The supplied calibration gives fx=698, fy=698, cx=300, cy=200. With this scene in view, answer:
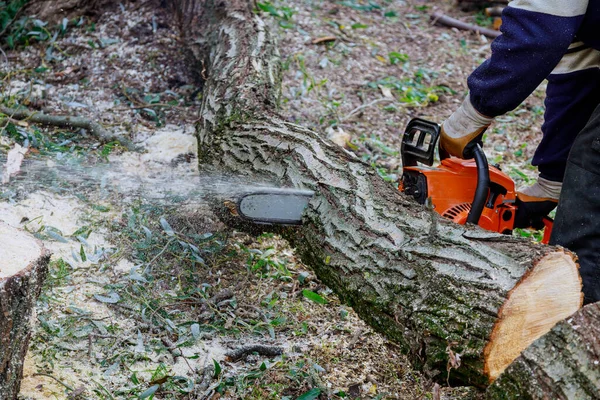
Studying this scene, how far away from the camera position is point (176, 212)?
12.2 feet

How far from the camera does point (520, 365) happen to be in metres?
1.97

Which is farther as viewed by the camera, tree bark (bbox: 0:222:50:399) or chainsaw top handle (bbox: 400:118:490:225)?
chainsaw top handle (bbox: 400:118:490:225)

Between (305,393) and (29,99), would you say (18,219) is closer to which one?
(29,99)

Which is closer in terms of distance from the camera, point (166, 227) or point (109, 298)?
point (109, 298)

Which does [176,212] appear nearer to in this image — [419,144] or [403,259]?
[419,144]

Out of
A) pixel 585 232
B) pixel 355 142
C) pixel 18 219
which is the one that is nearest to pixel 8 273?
pixel 18 219

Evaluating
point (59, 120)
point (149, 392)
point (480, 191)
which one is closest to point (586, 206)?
point (480, 191)

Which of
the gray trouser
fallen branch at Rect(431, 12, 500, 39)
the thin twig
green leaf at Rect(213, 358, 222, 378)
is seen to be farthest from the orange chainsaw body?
fallen branch at Rect(431, 12, 500, 39)

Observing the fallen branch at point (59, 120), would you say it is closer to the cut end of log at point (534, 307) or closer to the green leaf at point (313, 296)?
the green leaf at point (313, 296)

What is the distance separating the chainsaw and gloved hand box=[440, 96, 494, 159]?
4cm

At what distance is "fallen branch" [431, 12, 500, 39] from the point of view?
683 centimetres

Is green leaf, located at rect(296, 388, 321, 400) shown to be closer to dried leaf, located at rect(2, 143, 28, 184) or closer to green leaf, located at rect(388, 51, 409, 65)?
dried leaf, located at rect(2, 143, 28, 184)

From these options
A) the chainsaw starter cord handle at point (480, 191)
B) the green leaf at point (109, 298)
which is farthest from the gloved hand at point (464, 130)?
the green leaf at point (109, 298)

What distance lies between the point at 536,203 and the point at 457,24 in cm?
390
